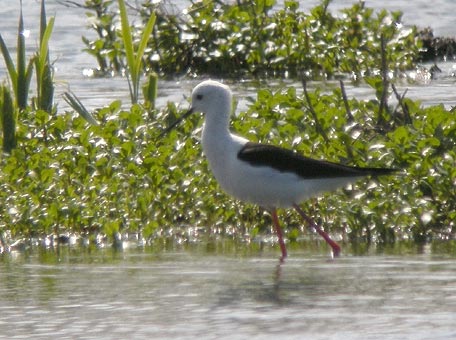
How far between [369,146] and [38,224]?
2.27m

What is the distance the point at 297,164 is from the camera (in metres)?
8.48

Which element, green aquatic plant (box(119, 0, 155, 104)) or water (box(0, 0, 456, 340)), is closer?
water (box(0, 0, 456, 340))

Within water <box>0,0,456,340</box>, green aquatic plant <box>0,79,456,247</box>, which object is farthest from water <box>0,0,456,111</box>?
water <box>0,0,456,340</box>

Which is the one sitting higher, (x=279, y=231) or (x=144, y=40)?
(x=144, y=40)

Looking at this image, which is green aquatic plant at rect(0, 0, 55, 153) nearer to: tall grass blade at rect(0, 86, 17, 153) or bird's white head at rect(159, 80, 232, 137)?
tall grass blade at rect(0, 86, 17, 153)

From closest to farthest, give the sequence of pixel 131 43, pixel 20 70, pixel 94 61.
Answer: pixel 20 70 < pixel 131 43 < pixel 94 61

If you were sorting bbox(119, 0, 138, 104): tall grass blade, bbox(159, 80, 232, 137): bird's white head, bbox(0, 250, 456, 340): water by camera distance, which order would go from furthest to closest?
bbox(119, 0, 138, 104): tall grass blade → bbox(159, 80, 232, 137): bird's white head → bbox(0, 250, 456, 340): water

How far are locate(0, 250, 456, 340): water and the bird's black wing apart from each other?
519mm

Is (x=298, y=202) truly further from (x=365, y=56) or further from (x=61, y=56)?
(x=61, y=56)

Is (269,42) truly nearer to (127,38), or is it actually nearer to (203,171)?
(127,38)

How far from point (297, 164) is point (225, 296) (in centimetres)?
170

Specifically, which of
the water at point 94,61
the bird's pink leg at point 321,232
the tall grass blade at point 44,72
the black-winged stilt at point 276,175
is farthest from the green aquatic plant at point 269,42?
the black-winged stilt at point 276,175

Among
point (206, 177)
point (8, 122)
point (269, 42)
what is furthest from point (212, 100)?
point (269, 42)

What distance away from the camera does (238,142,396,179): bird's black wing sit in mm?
8375
